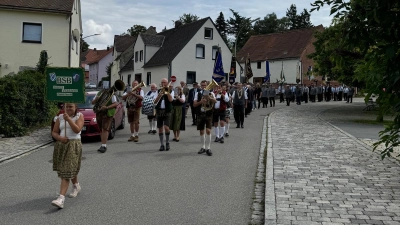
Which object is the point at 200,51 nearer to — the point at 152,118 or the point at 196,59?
the point at 196,59

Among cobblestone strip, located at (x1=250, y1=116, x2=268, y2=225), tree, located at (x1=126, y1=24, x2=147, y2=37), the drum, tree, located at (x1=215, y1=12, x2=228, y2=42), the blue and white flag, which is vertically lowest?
cobblestone strip, located at (x1=250, y1=116, x2=268, y2=225)

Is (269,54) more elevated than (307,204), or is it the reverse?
(269,54)

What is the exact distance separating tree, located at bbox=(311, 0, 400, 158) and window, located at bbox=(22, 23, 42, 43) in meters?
29.7

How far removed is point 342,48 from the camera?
4.46m

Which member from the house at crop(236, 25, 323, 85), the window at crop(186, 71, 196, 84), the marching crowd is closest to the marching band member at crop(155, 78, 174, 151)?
the marching crowd

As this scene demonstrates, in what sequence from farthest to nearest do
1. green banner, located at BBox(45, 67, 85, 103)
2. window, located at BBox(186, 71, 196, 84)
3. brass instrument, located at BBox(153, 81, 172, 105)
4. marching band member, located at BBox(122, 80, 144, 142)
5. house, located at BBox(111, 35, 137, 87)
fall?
house, located at BBox(111, 35, 137, 87) < window, located at BBox(186, 71, 196, 84) < marching band member, located at BBox(122, 80, 144, 142) < brass instrument, located at BBox(153, 81, 172, 105) < green banner, located at BBox(45, 67, 85, 103)

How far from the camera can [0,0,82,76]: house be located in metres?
30.2

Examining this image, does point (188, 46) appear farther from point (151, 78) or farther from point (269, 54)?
point (269, 54)

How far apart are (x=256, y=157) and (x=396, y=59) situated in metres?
6.94

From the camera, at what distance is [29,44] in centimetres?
3077

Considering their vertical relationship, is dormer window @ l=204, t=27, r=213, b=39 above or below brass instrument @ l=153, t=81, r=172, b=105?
above

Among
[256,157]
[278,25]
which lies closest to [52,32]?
[256,157]

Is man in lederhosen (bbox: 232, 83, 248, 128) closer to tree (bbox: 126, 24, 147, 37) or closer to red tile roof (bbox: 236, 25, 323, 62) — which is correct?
red tile roof (bbox: 236, 25, 323, 62)

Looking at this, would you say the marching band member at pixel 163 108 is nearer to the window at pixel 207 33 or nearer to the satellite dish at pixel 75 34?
the satellite dish at pixel 75 34
